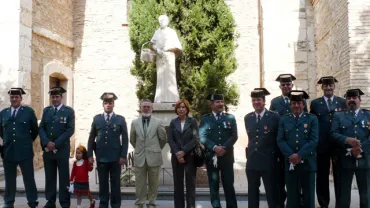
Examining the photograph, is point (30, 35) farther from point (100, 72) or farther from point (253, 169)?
point (253, 169)

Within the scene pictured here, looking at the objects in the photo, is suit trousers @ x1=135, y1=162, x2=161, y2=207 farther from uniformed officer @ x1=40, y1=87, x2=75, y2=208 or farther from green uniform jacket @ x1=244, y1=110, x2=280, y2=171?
green uniform jacket @ x1=244, y1=110, x2=280, y2=171

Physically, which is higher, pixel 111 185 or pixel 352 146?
pixel 352 146

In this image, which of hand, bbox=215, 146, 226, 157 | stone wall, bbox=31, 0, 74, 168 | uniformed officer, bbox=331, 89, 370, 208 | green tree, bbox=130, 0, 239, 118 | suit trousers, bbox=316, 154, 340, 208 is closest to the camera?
→ uniformed officer, bbox=331, 89, 370, 208

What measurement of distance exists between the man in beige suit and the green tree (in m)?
4.11

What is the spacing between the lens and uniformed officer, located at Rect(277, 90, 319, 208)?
500 cm

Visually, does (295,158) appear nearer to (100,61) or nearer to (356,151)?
(356,151)

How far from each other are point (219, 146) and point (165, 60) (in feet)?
9.17

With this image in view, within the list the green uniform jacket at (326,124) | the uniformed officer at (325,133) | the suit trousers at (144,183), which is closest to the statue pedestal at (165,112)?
the suit trousers at (144,183)

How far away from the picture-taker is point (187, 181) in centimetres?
575

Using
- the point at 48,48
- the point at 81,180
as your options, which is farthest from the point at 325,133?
the point at 48,48

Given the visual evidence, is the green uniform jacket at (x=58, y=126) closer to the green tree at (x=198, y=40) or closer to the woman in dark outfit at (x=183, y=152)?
the woman in dark outfit at (x=183, y=152)

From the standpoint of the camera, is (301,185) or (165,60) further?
(165,60)

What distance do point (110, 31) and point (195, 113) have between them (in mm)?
4553

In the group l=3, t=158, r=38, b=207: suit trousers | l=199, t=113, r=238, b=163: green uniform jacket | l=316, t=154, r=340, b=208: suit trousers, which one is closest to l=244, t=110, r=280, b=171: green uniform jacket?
l=199, t=113, r=238, b=163: green uniform jacket
